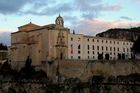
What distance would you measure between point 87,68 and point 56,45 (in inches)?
332

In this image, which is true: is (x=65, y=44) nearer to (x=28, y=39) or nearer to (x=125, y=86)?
(x=28, y=39)

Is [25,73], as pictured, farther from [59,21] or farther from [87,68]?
[87,68]

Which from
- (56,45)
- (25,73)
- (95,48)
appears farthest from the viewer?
(95,48)

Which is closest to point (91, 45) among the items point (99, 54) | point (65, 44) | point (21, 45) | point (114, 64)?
point (99, 54)

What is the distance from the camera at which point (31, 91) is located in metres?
57.5

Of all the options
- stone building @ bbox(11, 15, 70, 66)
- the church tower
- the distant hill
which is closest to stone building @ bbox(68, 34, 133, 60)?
stone building @ bbox(11, 15, 70, 66)

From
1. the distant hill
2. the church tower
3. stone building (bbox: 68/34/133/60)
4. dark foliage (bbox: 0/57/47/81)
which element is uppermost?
the church tower

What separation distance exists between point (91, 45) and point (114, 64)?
1594 centimetres

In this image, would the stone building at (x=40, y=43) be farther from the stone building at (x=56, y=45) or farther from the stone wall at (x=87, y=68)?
the stone wall at (x=87, y=68)

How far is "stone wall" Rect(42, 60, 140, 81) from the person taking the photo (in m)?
49.1

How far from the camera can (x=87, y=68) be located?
174 feet

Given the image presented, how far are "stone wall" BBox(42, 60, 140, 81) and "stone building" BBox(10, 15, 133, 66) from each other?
3285 mm

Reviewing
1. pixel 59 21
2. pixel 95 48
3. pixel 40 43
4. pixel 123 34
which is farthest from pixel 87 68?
pixel 123 34

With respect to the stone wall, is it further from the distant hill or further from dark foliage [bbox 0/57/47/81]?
the distant hill
